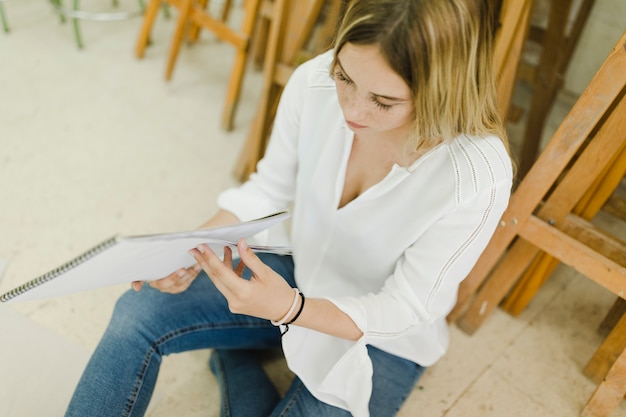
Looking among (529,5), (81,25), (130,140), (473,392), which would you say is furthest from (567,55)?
(81,25)

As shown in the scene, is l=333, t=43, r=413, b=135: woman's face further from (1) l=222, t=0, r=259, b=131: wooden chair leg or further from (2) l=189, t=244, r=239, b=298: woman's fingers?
(1) l=222, t=0, r=259, b=131: wooden chair leg

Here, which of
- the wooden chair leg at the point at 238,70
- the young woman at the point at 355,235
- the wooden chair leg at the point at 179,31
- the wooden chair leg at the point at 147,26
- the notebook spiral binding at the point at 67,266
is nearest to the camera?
the notebook spiral binding at the point at 67,266

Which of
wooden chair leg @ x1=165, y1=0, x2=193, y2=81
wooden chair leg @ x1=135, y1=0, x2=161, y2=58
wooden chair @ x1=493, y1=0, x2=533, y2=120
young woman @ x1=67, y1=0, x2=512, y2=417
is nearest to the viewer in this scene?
young woman @ x1=67, y1=0, x2=512, y2=417

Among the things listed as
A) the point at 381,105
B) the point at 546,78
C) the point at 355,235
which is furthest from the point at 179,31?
the point at 381,105

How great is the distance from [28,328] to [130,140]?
33.3 inches

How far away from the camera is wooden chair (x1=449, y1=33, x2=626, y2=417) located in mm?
1083

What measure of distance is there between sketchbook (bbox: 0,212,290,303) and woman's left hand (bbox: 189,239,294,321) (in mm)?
31

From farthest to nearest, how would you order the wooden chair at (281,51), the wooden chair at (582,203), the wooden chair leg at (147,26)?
the wooden chair leg at (147,26)
the wooden chair at (281,51)
the wooden chair at (582,203)

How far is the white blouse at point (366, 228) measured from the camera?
0.98 meters

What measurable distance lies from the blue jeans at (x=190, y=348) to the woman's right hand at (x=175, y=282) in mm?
50

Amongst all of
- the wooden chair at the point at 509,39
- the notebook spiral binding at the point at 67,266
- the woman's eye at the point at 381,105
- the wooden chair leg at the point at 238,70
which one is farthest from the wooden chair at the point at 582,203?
the wooden chair leg at the point at 238,70

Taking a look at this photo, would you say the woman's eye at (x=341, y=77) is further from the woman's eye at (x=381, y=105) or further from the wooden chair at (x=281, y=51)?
the wooden chair at (x=281, y=51)

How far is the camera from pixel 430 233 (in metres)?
1.02

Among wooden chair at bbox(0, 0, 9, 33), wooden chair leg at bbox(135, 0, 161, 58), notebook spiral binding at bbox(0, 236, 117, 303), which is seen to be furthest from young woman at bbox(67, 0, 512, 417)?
wooden chair at bbox(0, 0, 9, 33)
